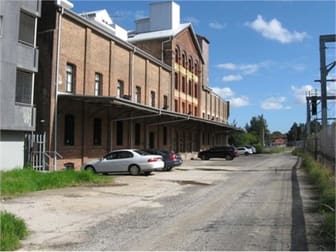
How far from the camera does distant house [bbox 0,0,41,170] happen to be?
69.1 feet

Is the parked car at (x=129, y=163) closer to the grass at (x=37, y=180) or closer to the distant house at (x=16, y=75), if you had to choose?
the grass at (x=37, y=180)

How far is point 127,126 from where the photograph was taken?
37.1 m

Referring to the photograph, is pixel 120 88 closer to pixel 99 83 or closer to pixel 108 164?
pixel 99 83

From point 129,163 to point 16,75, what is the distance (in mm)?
7682

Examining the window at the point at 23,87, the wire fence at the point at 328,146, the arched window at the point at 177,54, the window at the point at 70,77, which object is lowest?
the wire fence at the point at 328,146

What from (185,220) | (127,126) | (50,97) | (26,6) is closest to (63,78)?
(50,97)

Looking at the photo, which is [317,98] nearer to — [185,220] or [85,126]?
[85,126]

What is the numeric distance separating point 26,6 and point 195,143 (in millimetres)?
39185

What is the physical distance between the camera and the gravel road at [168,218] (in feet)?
28.2

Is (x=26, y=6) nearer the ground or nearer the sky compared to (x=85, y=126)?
nearer the sky

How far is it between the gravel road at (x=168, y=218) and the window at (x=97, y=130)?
13780mm

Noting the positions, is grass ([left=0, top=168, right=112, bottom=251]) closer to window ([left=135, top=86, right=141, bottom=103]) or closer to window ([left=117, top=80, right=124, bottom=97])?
window ([left=117, top=80, right=124, bottom=97])

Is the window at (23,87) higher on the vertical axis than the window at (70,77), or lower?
lower

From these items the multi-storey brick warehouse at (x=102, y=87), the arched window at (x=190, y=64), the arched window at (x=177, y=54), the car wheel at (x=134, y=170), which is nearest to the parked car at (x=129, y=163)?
the car wheel at (x=134, y=170)
